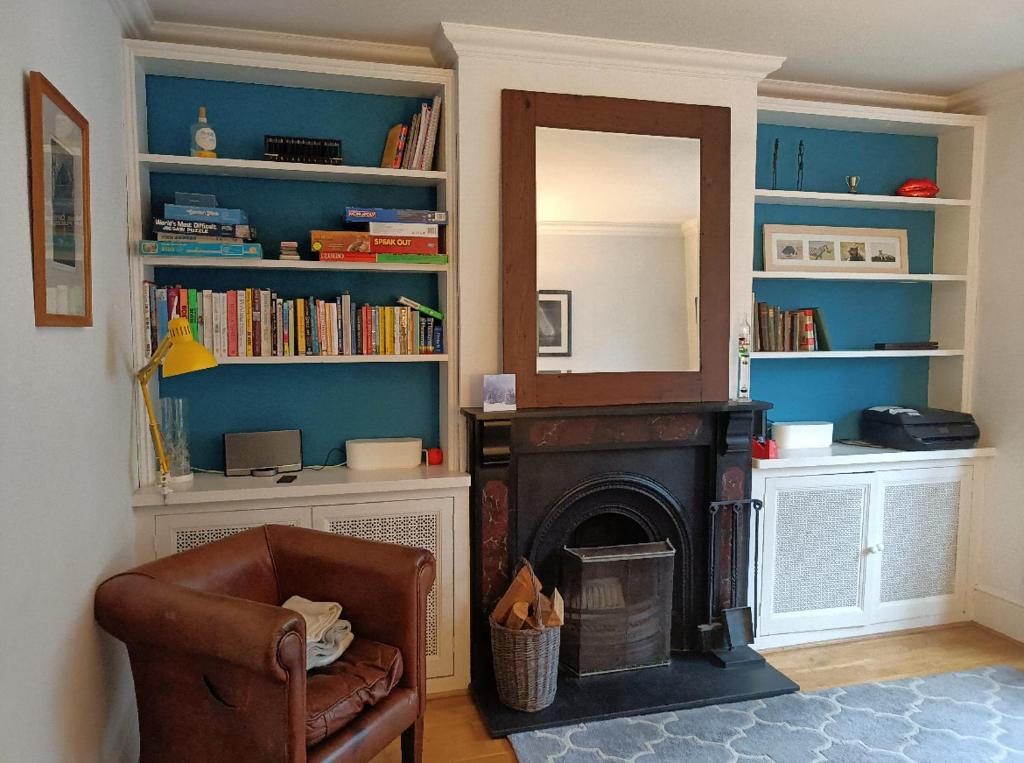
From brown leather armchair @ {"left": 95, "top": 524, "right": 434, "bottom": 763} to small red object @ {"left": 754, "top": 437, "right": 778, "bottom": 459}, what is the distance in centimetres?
170

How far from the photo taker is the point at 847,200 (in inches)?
135

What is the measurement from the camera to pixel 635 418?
303cm

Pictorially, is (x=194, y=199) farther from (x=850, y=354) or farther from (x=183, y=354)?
(x=850, y=354)

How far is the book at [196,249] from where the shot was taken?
2621 mm

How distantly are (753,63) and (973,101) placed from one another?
1329mm

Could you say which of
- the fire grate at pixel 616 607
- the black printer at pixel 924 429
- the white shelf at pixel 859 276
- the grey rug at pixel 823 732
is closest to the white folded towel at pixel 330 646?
the grey rug at pixel 823 732

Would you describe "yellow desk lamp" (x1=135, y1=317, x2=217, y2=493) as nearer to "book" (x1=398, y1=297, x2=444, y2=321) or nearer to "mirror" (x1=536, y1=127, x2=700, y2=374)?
"book" (x1=398, y1=297, x2=444, y2=321)

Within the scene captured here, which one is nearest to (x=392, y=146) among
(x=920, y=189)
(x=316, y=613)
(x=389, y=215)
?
(x=389, y=215)

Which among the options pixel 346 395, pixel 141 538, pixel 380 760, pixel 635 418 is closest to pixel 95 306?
pixel 141 538

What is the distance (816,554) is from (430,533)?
1.80m

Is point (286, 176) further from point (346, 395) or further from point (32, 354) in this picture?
point (32, 354)

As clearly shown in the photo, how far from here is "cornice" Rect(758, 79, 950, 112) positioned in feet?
11.3

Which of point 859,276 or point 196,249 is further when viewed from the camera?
point 859,276

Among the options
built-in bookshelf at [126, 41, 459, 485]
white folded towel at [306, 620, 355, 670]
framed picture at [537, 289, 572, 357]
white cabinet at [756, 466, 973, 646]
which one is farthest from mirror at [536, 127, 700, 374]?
white folded towel at [306, 620, 355, 670]
